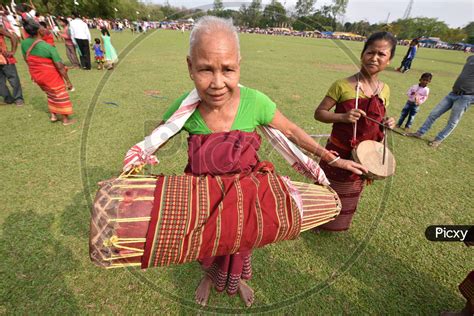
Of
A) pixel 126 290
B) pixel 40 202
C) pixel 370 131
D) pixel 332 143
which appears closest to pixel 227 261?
pixel 126 290

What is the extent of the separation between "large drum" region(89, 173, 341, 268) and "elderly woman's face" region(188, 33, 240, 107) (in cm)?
54

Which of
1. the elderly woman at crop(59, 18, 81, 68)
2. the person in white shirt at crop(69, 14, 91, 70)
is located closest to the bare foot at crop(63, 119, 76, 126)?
the person in white shirt at crop(69, 14, 91, 70)

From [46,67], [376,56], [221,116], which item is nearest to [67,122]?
[46,67]

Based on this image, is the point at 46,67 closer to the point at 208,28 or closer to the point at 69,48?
the point at 208,28

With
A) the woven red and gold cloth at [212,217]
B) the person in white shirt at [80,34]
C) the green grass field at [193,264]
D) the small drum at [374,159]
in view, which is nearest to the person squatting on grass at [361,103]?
the small drum at [374,159]

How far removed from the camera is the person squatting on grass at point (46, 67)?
15.6 feet

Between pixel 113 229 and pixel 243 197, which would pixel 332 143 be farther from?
pixel 113 229

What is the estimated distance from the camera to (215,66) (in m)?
1.41

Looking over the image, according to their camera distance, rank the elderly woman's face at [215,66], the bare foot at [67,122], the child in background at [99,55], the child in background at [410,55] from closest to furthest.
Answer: the elderly woman's face at [215,66], the bare foot at [67,122], the child in background at [99,55], the child in background at [410,55]

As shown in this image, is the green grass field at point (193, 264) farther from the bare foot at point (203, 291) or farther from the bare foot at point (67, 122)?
the bare foot at point (67, 122)

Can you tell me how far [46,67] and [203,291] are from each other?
544 centimetres

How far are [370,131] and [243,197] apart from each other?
175 centimetres

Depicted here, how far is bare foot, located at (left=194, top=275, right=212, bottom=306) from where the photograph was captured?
7.47 ft

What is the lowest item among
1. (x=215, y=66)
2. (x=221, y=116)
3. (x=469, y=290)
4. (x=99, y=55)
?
(x=469, y=290)
